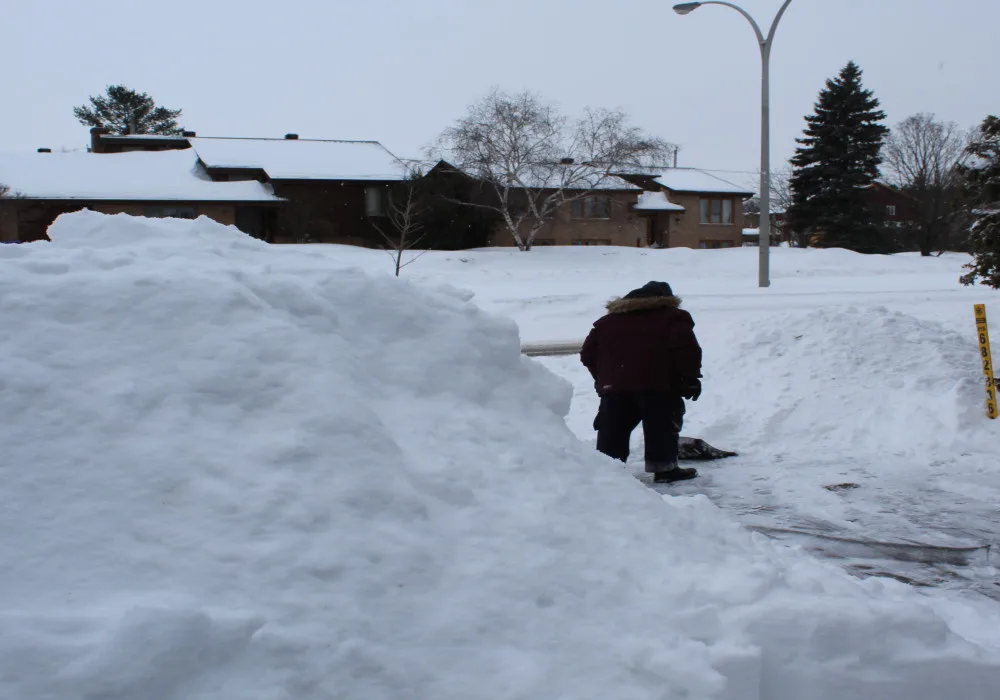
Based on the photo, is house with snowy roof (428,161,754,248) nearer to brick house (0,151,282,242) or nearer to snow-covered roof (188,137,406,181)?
snow-covered roof (188,137,406,181)

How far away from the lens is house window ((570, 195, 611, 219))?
134 feet

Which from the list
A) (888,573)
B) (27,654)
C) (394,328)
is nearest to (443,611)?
(27,654)

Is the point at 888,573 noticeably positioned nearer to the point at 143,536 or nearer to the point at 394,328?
the point at 394,328

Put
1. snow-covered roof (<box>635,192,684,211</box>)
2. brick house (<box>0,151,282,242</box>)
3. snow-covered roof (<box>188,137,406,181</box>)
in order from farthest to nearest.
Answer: snow-covered roof (<box>635,192,684,211</box>), snow-covered roof (<box>188,137,406,181</box>), brick house (<box>0,151,282,242</box>)

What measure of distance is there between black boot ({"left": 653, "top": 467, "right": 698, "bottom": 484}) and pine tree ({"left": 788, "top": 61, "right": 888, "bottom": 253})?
4025 centimetres

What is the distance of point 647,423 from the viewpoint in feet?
20.7

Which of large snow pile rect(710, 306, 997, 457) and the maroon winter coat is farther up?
the maroon winter coat

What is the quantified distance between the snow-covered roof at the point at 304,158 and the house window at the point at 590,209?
8.90 meters

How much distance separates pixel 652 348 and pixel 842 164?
41.2m

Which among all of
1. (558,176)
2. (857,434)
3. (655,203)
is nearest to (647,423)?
(857,434)

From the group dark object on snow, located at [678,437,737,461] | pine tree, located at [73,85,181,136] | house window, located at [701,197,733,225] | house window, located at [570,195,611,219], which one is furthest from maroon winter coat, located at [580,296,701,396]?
pine tree, located at [73,85,181,136]

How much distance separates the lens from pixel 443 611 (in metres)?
2.73

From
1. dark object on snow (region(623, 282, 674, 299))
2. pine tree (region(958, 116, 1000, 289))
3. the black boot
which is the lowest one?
the black boot

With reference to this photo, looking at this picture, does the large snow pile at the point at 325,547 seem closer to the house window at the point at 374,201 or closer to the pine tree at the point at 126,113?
the house window at the point at 374,201
